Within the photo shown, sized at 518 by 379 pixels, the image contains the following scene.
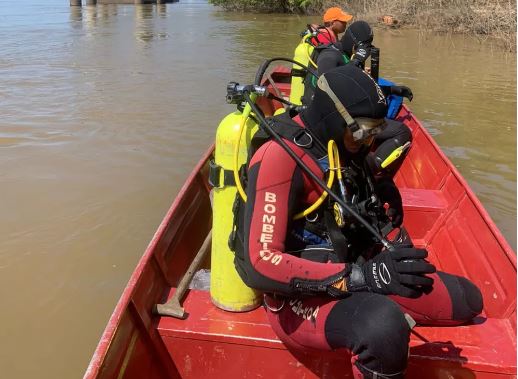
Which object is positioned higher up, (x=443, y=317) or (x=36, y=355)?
(x=443, y=317)

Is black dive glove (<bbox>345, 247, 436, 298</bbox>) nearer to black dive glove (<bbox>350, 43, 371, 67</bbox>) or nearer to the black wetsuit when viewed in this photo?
the black wetsuit

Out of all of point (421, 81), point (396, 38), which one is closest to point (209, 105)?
point (421, 81)

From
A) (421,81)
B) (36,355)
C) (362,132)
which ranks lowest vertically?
(36,355)

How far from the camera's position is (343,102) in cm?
203

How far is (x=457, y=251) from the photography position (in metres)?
3.68

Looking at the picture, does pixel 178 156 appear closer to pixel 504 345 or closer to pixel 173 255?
pixel 173 255

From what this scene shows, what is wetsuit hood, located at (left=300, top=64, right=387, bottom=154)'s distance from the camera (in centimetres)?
202

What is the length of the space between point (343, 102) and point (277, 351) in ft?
4.41

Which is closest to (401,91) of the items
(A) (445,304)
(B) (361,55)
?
(B) (361,55)

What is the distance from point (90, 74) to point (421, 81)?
30.7 ft

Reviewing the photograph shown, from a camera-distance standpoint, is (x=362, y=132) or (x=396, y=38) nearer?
(x=362, y=132)

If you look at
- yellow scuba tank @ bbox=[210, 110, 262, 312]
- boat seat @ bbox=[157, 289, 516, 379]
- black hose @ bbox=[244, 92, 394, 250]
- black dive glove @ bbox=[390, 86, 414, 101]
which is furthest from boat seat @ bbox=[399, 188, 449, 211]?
black hose @ bbox=[244, 92, 394, 250]

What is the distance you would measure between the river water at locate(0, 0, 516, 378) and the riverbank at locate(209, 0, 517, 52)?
2.46ft

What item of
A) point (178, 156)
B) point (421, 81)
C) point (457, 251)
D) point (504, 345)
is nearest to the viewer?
point (504, 345)
